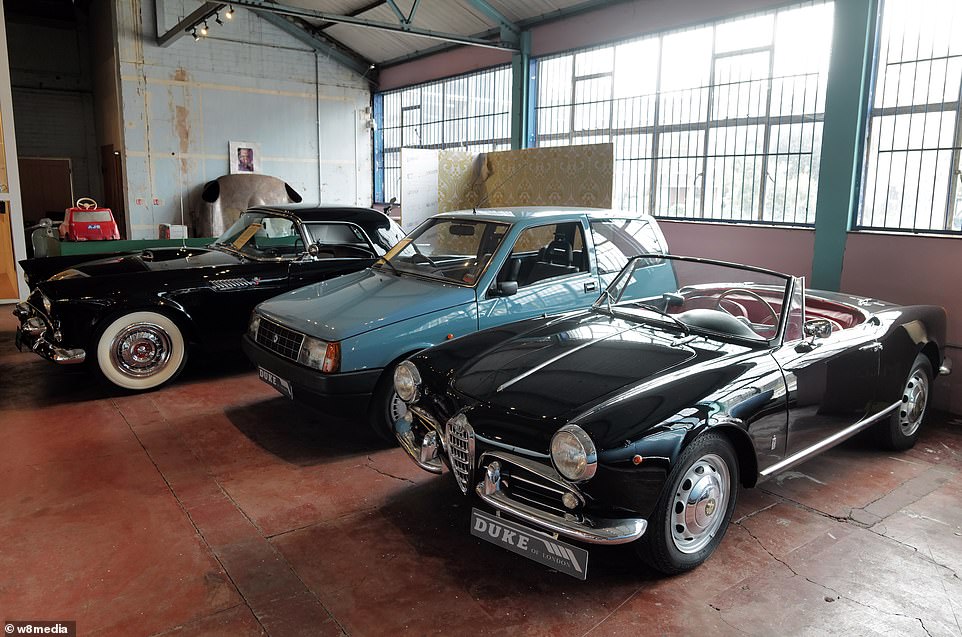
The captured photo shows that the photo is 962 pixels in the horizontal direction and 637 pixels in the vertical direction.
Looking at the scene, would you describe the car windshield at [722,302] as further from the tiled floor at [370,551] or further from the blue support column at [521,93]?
the blue support column at [521,93]

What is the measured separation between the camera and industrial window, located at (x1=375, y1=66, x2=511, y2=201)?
11.8 metres

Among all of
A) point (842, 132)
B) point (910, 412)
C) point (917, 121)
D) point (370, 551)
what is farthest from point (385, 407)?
point (917, 121)

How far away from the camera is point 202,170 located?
13.9 metres

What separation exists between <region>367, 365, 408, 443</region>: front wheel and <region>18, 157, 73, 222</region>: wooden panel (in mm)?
14734

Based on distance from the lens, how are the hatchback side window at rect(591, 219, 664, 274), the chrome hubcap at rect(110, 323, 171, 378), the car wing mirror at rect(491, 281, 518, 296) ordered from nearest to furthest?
the car wing mirror at rect(491, 281, 518, 296) → the hatchback side window at rect(591, 219, 664, 274) → the chrome hubcap at rect(110, 323, 171, 378)

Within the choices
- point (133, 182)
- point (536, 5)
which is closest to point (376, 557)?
point (536, 5)

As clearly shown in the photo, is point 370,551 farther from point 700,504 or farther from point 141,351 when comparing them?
point 141,351

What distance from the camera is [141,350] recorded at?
553 cm

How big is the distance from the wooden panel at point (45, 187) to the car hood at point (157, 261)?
11.4m

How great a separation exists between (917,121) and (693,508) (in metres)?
4.83

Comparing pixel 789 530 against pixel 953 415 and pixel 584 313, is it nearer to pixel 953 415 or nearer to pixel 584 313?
pixel 584 313

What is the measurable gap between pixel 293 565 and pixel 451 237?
2.87m

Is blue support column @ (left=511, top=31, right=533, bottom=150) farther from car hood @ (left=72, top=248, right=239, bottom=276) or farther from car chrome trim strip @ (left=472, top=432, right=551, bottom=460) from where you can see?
car chrome trim strip @ (left=472, top=432, right=551, bottom=460)

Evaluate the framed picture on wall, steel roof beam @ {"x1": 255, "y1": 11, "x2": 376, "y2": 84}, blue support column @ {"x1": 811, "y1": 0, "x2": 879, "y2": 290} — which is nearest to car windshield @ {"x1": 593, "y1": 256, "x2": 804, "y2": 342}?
blue support column @ {"x1": 811, "y1": 0, "x2": 879, "y2": 290}
